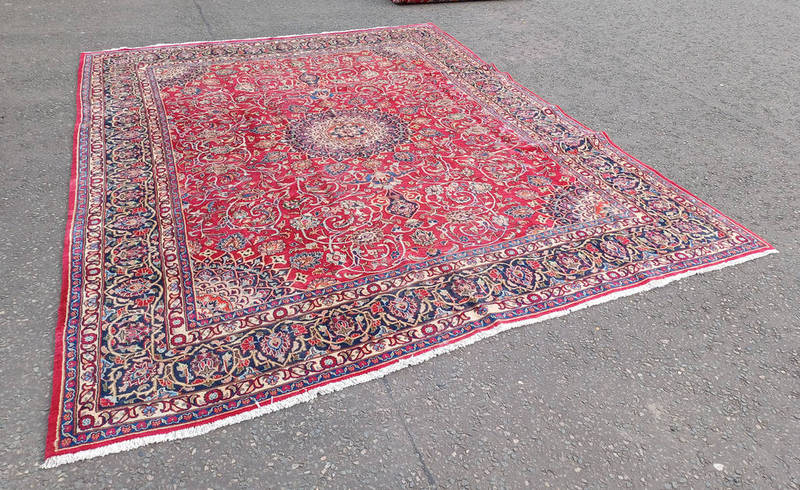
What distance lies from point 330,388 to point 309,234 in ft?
2.89

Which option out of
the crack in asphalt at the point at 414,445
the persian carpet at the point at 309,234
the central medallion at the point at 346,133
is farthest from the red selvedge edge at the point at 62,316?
the central medallion at the point at 346,133

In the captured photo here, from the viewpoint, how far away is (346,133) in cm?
327

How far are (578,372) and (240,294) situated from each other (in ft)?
4.39

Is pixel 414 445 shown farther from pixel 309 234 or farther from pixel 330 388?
pixel 309 234

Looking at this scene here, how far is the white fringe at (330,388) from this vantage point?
1.55 meters

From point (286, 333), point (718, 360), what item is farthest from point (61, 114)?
point (718, 360)

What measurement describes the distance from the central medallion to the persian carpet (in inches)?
0.6

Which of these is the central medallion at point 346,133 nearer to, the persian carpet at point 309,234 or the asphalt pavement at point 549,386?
the persian carpet at point 309,234

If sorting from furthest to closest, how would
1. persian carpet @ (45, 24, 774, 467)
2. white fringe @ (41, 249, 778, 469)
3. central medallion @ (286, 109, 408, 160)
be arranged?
central medallion @ (286, 109, 408, 160) < persian carpet @ (45, 24, 774, 467) < white fringe @ (41, 249, 778, 469)

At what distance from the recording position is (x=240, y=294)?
212 cm

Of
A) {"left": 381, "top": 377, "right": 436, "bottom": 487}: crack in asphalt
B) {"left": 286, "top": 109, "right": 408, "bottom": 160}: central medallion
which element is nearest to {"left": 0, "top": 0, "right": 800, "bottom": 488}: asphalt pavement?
{"left": 381, "top": 377, "right": 436, "bottom": 487}: crack in asphalt

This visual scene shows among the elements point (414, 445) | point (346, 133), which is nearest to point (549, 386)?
point (414, 445)

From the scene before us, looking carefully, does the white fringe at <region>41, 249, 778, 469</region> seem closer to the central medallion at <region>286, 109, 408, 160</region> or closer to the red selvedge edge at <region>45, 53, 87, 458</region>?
the red selvedge edge at <region>45, 53, 87, 458</region>

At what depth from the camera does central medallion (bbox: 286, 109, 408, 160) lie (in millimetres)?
3113
